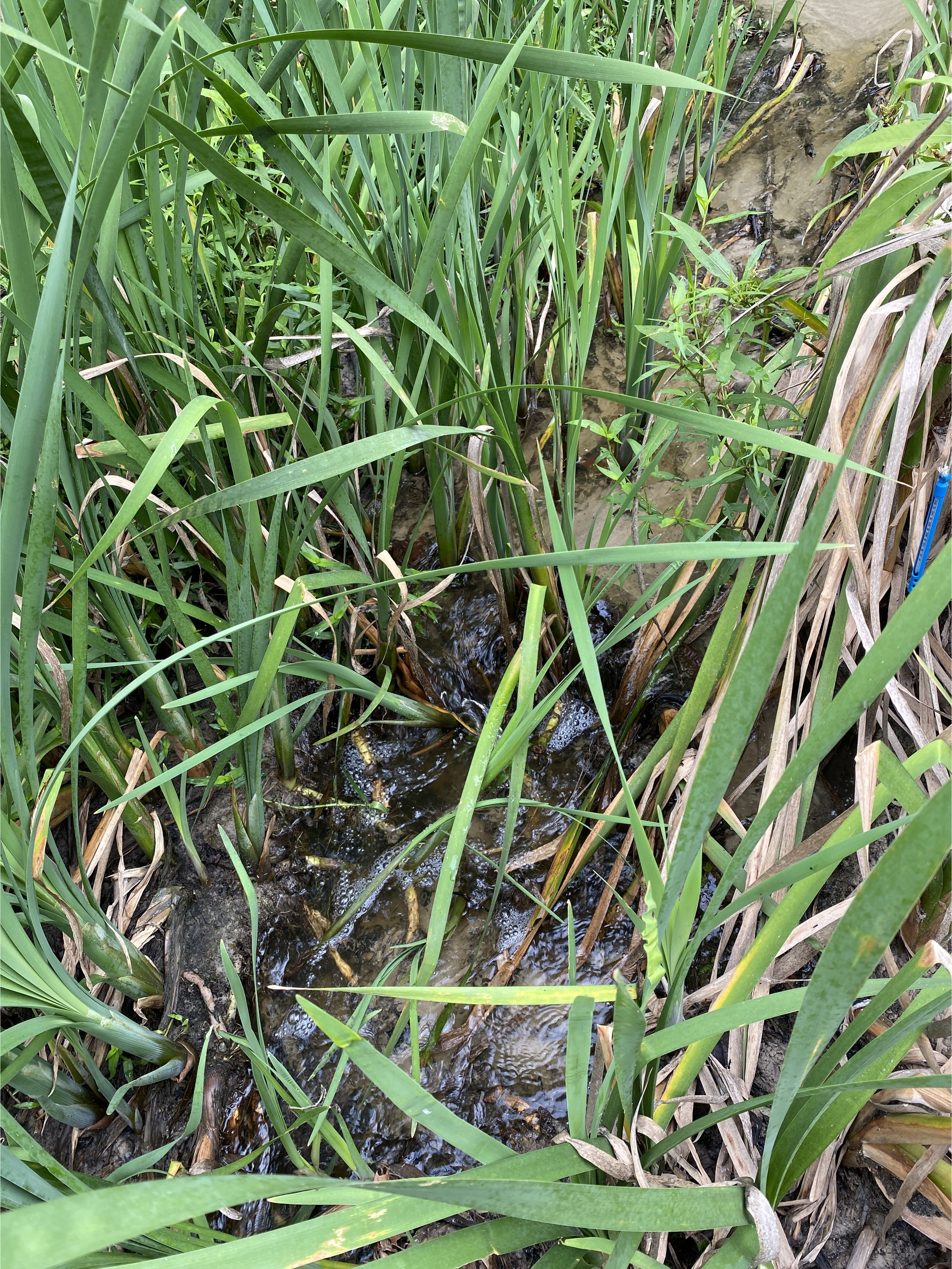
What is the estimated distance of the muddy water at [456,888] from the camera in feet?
3.47

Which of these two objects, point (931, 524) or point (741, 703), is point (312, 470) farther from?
point (931, 524)

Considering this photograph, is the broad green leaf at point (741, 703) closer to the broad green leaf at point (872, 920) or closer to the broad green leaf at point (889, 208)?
the broad green leaf at point (872, 920)

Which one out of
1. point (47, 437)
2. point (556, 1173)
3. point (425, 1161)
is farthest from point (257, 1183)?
point (47, 437)

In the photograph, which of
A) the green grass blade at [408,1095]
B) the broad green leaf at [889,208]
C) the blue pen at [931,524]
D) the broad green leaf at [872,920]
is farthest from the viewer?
the blue pen at [931,524]

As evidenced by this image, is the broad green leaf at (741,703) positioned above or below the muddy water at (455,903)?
above

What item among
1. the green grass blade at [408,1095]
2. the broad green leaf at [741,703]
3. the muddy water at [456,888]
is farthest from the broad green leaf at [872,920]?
the muddy water at [456,888]

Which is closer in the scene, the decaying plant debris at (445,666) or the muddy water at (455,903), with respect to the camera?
the decaying plant debris at (445,666)

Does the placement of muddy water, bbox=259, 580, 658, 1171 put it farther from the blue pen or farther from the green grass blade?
the blue pen

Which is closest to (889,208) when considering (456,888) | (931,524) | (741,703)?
(931,524)

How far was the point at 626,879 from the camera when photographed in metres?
Result: 1.19

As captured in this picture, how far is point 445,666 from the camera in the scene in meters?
1.48

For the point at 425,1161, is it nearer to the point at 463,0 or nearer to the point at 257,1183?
the point at 257,1183

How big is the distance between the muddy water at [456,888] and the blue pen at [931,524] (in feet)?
1.03

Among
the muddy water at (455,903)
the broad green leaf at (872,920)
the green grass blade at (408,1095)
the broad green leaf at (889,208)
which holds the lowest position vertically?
the muddy water at (455,903)
